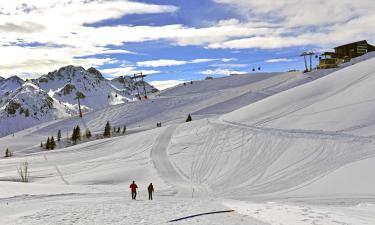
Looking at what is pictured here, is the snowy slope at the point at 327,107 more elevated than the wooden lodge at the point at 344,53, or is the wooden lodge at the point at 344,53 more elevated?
the wooden lodge at the point at 344,53

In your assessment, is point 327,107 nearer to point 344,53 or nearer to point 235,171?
point 235,171

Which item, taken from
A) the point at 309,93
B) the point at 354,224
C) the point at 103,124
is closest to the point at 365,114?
the point at 309,93

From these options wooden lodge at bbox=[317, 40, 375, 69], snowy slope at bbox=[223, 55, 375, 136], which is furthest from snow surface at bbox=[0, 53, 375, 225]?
wooden lodge at bbox=[317, 40, 375, 69]

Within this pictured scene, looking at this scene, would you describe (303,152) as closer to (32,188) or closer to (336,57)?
(32,188)

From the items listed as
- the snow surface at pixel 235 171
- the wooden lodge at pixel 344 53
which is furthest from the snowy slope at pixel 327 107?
the wooden lodge at pixel 344 53

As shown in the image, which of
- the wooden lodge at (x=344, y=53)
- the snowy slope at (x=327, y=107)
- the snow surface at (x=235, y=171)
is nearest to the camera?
the snow surface at (x=235, y=171)

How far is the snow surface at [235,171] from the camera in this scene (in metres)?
22.1

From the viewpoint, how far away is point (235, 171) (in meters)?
44.2

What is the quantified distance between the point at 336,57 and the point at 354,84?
84092mm

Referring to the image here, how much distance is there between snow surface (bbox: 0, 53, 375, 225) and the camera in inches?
869

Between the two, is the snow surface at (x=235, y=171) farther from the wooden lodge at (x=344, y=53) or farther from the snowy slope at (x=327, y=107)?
the wooden lodge at (x=344, y=53)

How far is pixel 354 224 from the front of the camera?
18.1m

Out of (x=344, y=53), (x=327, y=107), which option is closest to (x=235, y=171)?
(x=327, y=107)

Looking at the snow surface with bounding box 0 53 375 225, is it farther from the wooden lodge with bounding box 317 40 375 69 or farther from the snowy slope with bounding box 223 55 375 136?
the wooden lodge with bounding box 317 40 375 69
